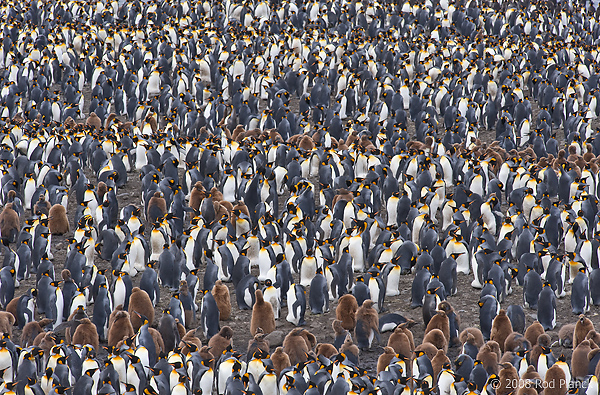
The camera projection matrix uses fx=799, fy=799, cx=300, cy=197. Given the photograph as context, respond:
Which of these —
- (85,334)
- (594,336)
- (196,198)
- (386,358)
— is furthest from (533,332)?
(196,198)

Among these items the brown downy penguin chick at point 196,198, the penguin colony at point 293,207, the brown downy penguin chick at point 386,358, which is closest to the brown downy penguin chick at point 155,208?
the penguin colony at point 293,207

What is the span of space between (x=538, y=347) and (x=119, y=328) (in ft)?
15.4

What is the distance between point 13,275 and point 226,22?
17.1m

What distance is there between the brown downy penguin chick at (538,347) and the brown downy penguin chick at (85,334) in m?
4.91

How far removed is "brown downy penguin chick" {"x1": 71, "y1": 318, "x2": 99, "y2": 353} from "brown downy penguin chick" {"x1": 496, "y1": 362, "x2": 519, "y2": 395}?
453 centimetres

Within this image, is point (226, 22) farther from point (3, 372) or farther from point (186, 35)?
point (3, 372)

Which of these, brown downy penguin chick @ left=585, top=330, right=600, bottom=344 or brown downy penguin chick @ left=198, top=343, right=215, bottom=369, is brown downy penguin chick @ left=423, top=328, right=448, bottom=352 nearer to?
brown downy penguin chick @ left=585, top=330, right=600, bottom=344

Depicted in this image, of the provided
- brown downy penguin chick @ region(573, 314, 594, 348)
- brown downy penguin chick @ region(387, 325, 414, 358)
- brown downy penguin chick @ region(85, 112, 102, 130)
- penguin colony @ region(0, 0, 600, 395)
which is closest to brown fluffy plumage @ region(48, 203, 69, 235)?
penguin colony @ region(0, 0, 600, 395)

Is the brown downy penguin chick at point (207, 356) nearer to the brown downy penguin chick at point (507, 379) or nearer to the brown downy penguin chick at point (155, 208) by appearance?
the brown downy penguin chick at point (507, 379)

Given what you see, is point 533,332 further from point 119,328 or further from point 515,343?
point 119,328

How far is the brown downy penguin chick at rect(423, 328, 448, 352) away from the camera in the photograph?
9094mm

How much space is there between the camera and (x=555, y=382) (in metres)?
8.18

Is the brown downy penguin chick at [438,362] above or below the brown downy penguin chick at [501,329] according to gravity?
below

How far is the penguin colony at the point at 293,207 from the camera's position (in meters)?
8.62
